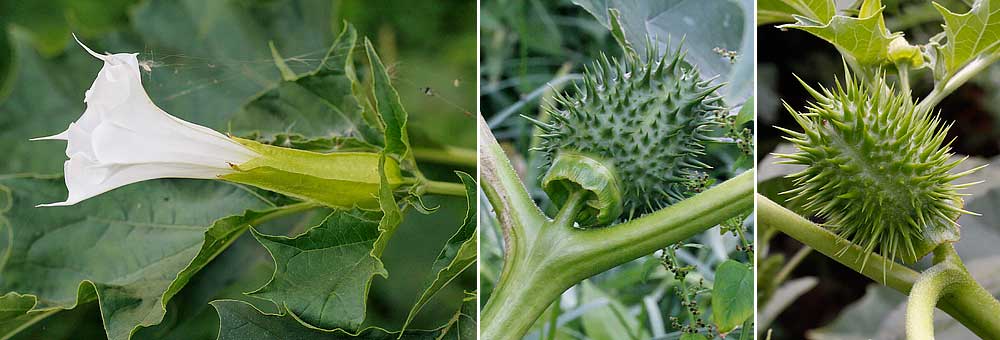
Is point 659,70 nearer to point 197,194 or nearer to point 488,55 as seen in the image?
point 488,55

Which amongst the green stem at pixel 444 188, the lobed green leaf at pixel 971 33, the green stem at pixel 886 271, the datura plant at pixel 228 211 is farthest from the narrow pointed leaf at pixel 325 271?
the lobed green leaf at pixel 971 33

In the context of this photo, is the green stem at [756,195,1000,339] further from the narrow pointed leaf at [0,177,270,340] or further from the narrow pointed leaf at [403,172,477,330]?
the narrow pointed leaf at [0,177,270,340]

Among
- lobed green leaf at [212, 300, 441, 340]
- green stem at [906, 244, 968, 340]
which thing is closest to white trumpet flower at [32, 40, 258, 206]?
lobed green leaf at [212, 300, 441, 340]

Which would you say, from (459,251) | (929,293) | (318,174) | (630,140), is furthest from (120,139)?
(929,293)

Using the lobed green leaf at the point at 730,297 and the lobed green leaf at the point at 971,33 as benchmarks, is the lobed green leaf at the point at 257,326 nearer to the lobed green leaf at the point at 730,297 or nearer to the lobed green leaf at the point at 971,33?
the lobed green leaf at the point at 730,297

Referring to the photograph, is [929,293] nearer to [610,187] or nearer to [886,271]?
[886,271]

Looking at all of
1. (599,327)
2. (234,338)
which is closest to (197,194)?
(234,338)

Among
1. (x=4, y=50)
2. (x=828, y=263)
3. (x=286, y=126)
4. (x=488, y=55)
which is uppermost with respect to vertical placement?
(x=488, y=55)
